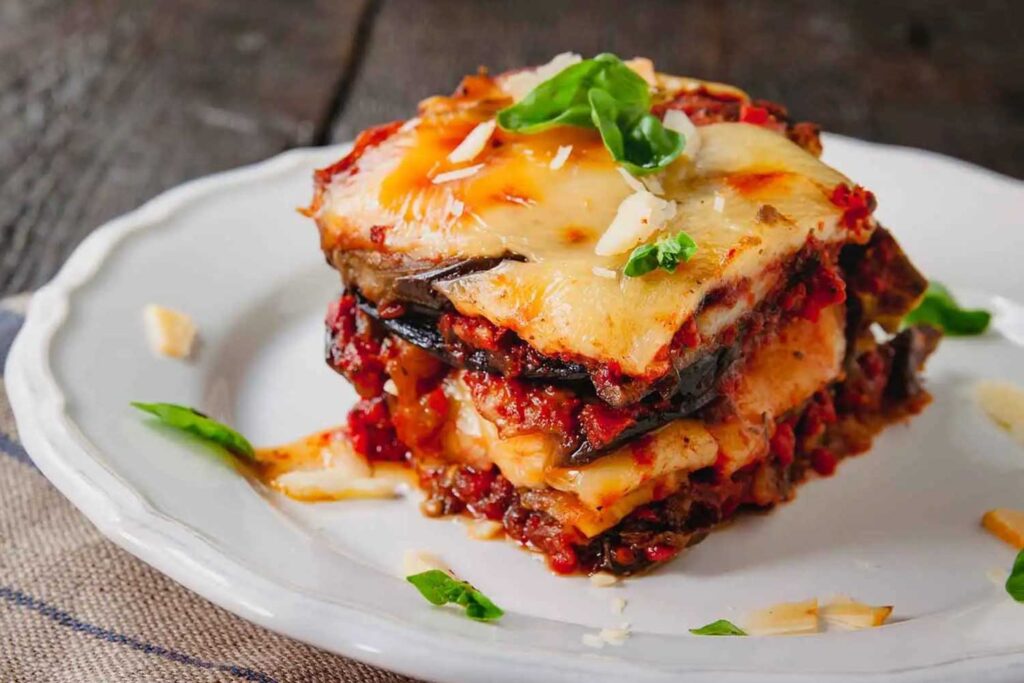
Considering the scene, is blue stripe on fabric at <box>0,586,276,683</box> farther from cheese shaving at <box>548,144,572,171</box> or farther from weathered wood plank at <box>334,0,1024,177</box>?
weathered wood plank at <box>334,0,1024,177</box>

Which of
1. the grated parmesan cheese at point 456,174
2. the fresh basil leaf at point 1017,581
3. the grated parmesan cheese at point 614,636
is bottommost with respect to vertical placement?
the grated parmesan cheese at point 614,636

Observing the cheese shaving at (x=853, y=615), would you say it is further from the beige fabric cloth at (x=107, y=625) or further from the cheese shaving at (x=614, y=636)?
the beige fabric cloth at (x=107, y=625)

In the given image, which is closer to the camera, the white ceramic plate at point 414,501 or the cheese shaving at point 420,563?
the white ceramic plate at point 414,501

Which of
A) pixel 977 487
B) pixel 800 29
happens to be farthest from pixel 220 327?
pixel 800 29

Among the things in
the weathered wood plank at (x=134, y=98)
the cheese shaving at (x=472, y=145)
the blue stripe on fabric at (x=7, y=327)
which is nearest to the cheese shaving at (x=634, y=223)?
the cheese shaving at (x=472, y=145)

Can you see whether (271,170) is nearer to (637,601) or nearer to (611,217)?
(611,217)
